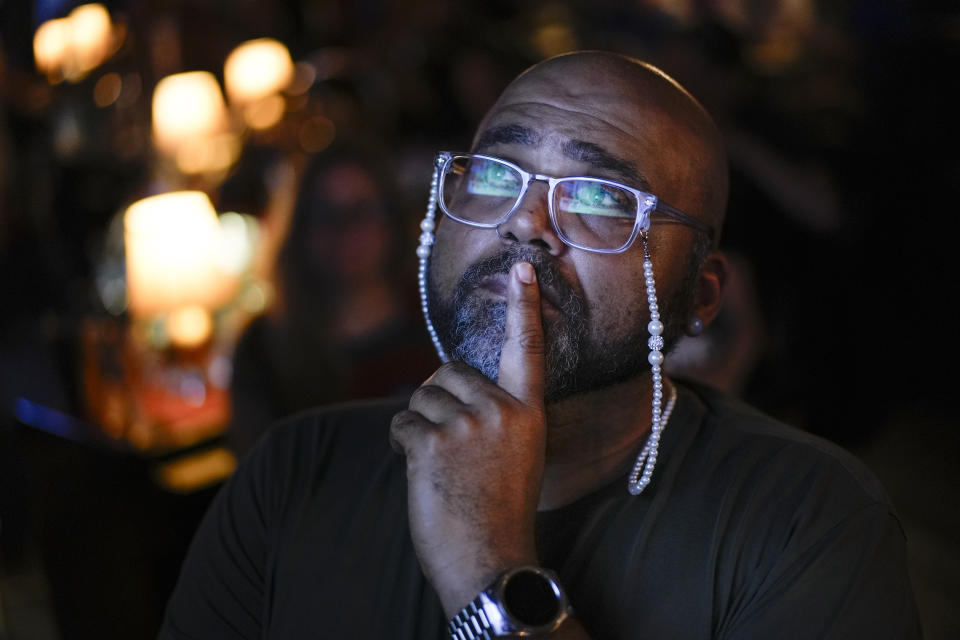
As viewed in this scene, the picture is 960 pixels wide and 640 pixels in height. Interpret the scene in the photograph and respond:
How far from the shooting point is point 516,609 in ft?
3.29

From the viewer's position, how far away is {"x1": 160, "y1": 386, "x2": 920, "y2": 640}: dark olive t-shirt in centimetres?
111

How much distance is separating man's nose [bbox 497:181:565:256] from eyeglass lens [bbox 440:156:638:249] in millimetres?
14

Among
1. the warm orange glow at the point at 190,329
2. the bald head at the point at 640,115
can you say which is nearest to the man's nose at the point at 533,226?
the bald head at the point at 640,115

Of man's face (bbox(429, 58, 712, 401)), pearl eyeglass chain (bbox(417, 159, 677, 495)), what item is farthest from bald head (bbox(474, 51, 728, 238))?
pearl eyeglass chain (bbox(417, 159, 677, 495))

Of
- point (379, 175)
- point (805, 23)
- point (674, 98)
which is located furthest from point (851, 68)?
point (674, 98)

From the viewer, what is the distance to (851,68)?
4676 millimetres

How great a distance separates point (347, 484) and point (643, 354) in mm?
477

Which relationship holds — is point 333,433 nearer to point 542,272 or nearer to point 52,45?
point 542,272

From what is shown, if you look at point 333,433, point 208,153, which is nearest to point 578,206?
point 333,433

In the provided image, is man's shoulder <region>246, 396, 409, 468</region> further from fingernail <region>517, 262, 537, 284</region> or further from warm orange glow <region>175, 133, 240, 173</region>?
warm orange glow <region>175, 133, 240, 173</region>

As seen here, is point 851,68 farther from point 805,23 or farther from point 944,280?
point 944,280

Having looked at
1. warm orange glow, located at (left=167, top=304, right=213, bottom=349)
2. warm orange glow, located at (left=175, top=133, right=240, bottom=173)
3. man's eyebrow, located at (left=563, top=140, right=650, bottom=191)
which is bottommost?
warm orange glow, located at (left=167, top=304, right=213, bottom=349)

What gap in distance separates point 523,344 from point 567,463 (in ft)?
0.95

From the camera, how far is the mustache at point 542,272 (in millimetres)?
1226
